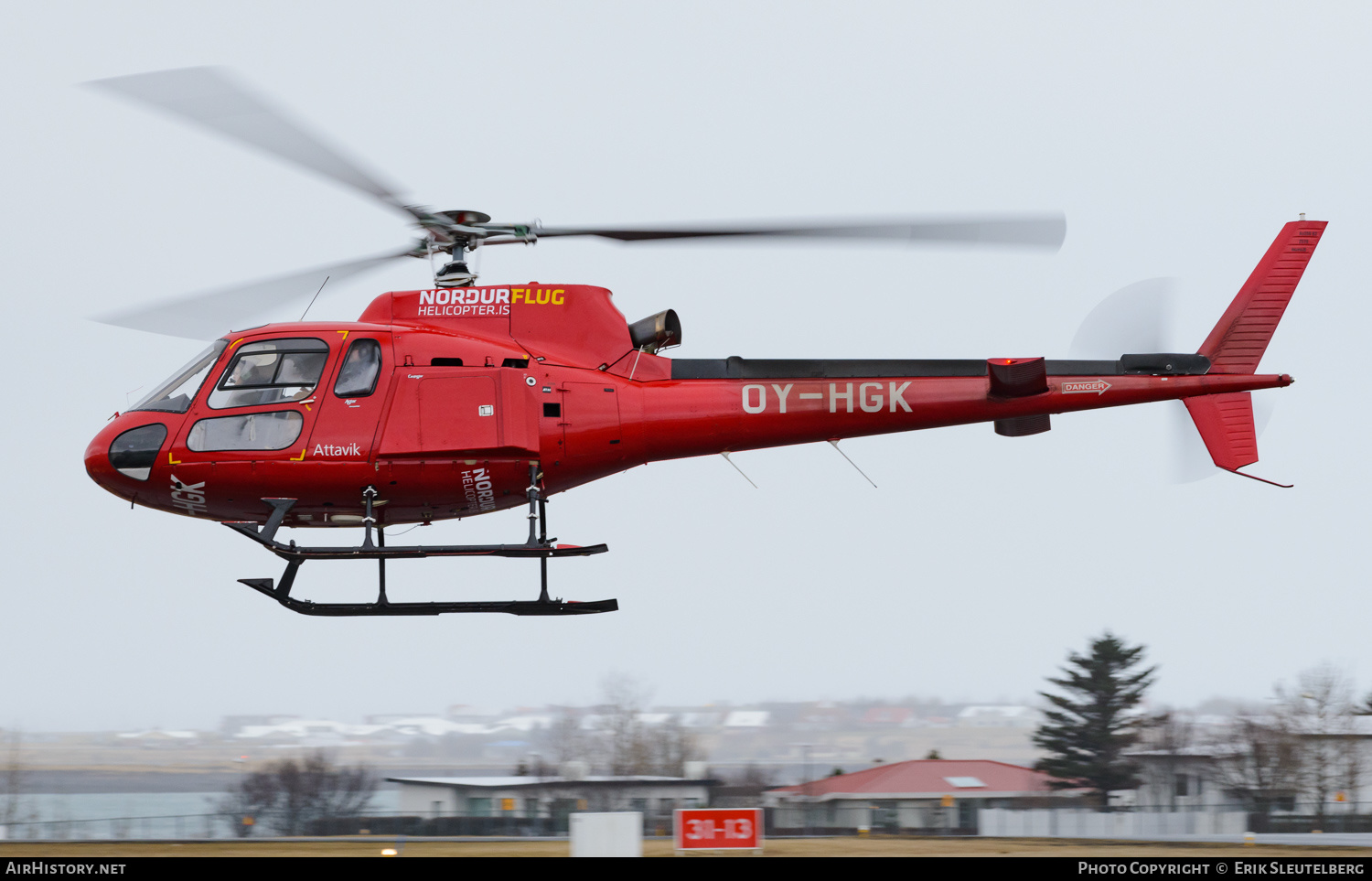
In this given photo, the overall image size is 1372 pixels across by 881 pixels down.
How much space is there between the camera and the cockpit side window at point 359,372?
36.2 ft

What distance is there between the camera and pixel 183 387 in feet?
37.2

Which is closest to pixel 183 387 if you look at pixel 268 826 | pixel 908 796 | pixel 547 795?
pixel 268 826

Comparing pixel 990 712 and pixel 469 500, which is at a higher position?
pixel 469 500

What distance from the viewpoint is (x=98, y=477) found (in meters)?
11.3

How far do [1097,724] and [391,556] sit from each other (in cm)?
2781

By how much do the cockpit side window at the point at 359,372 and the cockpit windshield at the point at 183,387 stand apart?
1191mm

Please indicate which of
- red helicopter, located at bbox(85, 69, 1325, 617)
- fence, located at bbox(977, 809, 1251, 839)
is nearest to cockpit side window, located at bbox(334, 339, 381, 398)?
red helicopter, located at bbox(85, 69, 1325, 617)

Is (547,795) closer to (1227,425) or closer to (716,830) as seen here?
(716,830)

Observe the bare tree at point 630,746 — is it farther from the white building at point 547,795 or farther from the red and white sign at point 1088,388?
the red and white sign at point 1088,388

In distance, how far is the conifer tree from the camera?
31.7 m

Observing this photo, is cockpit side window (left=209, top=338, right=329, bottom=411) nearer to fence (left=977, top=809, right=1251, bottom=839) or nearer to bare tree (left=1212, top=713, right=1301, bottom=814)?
fence (left=977, top=809, right=1251, bottom=839)
